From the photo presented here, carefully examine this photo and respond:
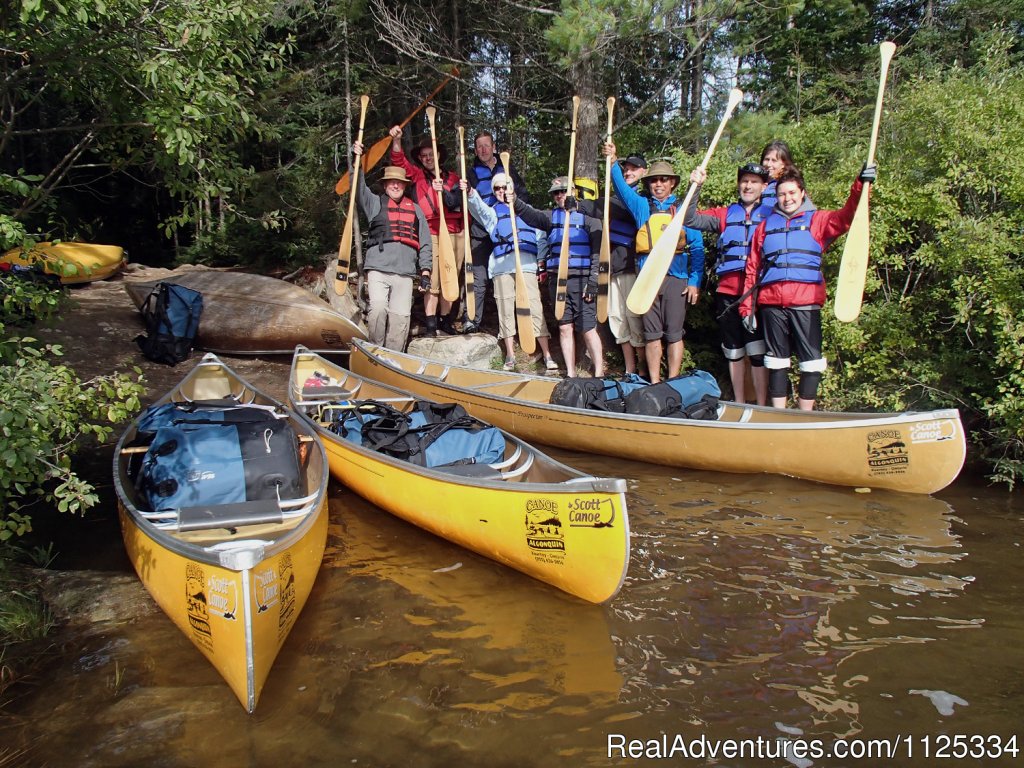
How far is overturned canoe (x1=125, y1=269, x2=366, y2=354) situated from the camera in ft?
30.4

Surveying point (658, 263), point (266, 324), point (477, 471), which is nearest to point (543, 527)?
A: point (477, 471)

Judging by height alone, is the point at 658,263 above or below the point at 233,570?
above

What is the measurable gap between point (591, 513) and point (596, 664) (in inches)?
27.6

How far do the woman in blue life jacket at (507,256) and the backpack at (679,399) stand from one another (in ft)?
7.34

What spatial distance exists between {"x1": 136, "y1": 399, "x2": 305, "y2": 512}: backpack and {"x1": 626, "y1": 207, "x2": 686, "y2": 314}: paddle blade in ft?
10.8

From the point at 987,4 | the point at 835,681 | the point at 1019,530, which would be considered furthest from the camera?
the point at 987,4

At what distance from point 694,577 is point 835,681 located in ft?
3.31

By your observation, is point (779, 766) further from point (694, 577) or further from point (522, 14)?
point (522, 14)

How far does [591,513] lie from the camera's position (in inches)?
133

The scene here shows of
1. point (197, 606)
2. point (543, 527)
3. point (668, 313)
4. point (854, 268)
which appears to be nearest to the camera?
point (197, 606)

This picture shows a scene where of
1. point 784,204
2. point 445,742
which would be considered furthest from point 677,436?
point 445,742

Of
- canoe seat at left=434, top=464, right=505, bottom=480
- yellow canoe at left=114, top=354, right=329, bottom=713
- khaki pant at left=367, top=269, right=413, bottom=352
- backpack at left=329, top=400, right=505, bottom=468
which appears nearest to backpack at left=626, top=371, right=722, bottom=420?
backpack at left=329, top=400, right=505, bottom=468

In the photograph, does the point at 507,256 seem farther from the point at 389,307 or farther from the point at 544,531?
the point at 544,531

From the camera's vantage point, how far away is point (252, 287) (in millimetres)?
9883
